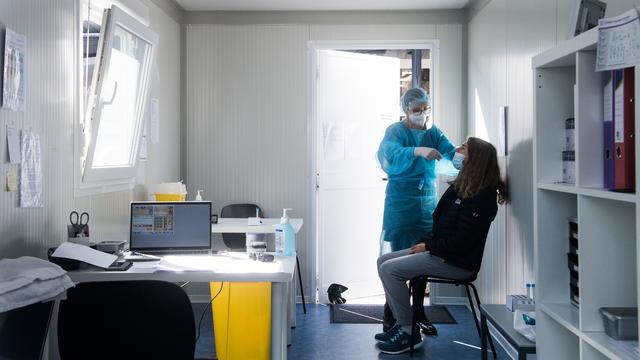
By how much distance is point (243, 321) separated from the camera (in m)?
2.88

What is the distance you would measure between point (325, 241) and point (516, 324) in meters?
2.36

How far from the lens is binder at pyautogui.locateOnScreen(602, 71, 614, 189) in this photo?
1536 millimetres

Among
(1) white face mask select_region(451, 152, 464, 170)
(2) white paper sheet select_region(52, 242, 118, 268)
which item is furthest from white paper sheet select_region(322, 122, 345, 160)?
(2) white paper sheet select_region(52, 242, 118, 268)

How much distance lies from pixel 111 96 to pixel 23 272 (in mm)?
1373

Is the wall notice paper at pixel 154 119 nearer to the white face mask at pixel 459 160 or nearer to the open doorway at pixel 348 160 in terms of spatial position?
the open doorway at pixel 348 160

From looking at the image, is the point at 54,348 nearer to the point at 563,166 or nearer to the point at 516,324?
the point at 516,324

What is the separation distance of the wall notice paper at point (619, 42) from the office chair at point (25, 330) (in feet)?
6.28

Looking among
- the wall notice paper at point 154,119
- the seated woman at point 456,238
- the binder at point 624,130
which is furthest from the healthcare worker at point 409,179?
the binder at point 624,130

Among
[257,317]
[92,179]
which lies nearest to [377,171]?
[257,317]

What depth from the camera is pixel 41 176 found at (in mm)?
2414

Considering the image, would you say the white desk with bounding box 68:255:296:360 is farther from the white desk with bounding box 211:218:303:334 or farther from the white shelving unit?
the white shelving unit

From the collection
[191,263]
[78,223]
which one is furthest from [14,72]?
[191,263]

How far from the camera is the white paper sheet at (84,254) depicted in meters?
2.27

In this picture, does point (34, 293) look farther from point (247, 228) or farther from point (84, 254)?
point (247, 228)
